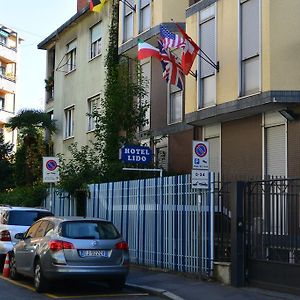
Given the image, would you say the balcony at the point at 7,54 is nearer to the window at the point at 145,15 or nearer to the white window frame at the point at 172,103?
the window at the point at 145,15

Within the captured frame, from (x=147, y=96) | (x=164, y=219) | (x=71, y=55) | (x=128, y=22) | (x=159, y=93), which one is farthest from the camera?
(x=71, y=55)

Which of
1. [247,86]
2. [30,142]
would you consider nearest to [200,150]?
[247,86]

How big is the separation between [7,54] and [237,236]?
50.6m

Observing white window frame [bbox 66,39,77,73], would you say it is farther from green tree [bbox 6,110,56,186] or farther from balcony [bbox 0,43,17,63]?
balcony [bbox 0,43,17,63]

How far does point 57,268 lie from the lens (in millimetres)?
12031

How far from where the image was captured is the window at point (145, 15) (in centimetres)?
2197

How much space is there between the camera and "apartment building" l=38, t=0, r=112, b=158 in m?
27.5

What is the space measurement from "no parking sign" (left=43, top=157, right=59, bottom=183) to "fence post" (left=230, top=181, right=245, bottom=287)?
873 cm

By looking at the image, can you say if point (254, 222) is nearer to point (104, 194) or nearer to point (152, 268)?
point (152, 268)

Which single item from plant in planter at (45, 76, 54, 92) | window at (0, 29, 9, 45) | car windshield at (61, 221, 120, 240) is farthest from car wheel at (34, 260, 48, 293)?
window at (0, 29, 9, 45)

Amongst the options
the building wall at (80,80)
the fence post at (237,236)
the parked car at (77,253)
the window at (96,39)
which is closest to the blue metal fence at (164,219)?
the fence post at (237,236)

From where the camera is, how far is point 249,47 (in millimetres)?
16062

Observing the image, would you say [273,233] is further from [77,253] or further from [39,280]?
[39,280]

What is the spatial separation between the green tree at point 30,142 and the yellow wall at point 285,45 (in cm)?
1781
